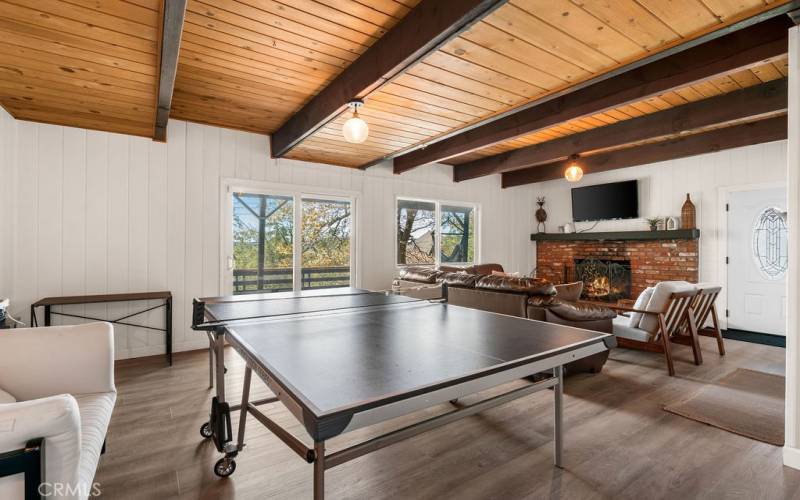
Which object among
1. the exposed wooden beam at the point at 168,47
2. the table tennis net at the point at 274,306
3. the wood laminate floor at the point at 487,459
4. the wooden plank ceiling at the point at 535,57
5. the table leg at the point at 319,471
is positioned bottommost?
the wood laminate floor at the point at 487,459

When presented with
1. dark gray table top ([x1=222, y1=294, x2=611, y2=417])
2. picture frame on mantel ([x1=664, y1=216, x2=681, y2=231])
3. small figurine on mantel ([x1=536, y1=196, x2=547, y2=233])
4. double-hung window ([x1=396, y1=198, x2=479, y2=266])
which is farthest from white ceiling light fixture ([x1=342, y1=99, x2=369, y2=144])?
small figurine on mantel ([x1=536, y1=196, x2=547, y2=233])

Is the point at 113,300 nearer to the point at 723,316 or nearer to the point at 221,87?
the point at 221,87

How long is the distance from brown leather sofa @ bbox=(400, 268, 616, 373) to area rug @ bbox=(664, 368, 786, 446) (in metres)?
0.81

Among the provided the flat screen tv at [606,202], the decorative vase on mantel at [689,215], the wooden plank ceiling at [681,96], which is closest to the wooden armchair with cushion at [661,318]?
the wooden plank ceiling at [681,96]

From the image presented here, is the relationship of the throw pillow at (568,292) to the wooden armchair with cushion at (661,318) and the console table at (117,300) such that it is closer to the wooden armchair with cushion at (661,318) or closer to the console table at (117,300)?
the wooden armchair with cushion at (661,318)

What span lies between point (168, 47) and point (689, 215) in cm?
672

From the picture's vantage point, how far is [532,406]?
9.23 feet

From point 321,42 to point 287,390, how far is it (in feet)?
7.48

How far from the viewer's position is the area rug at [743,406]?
2.45 meters

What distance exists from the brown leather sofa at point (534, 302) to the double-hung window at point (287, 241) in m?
2.05

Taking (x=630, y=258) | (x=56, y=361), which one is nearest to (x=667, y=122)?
(x=630, y=258)

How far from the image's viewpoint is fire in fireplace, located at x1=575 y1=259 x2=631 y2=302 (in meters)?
6.45

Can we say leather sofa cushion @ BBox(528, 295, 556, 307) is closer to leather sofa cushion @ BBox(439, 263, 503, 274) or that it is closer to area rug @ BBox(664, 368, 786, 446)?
area rug @ BBox(664, 368, 786, 446)

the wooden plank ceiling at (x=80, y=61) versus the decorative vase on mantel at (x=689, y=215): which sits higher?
the wooden plank ceiling at (x=80, y=61)
